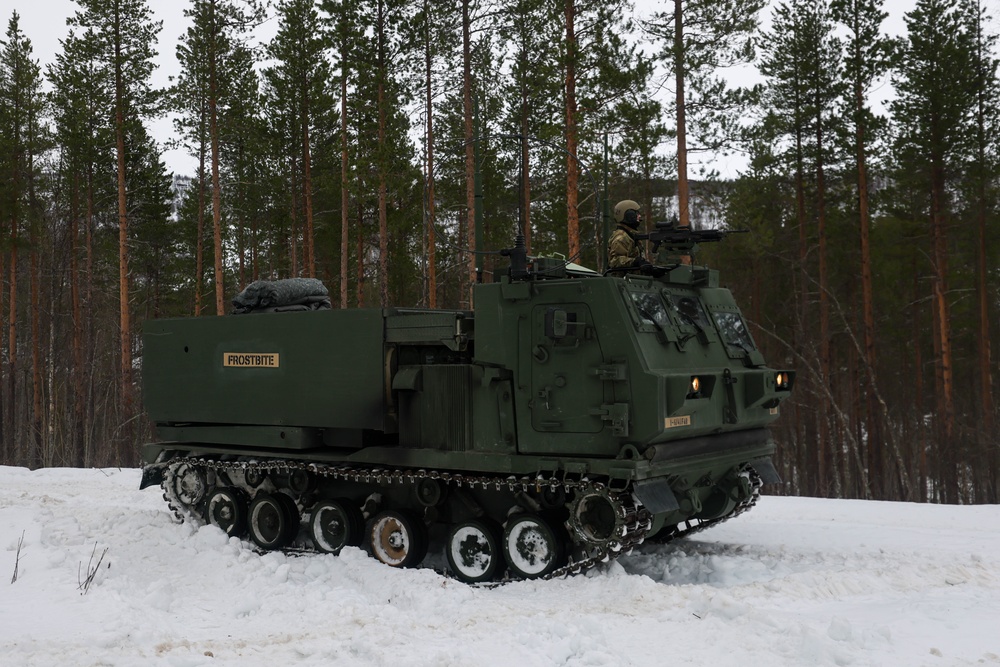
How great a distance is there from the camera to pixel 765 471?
9.77 metres

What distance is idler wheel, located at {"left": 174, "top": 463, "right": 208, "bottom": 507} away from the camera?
430 inches

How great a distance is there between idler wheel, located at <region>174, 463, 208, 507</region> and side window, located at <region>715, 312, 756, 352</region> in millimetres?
6413

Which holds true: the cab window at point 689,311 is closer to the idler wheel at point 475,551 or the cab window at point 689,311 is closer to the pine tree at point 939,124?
the idler wheel at point 475,551

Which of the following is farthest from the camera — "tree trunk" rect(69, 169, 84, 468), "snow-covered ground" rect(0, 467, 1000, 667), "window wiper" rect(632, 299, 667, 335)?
"tree trunk" rect(69, 169, 84, 468)

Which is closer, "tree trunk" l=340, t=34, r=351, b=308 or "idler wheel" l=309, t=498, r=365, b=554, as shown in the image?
"idler wheel" l=309, t=498, r=365, b=554

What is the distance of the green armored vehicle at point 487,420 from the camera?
806 centimetres

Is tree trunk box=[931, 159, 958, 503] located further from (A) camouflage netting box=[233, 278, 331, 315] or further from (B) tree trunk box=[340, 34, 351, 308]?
(A) camouflage netting box=[233, 278, 331, 315]

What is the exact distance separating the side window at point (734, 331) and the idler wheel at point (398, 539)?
3.84m

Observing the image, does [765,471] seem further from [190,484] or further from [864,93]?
[864,93]

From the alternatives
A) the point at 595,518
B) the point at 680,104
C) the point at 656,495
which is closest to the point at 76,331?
the point at 680,104

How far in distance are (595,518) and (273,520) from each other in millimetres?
4074

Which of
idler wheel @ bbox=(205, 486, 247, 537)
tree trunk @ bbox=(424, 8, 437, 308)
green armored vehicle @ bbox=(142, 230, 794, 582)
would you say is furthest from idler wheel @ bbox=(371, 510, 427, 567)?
tree trunk @ bbox=(424, 8, 437, 308)

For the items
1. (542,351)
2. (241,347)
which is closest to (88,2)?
(241,347)

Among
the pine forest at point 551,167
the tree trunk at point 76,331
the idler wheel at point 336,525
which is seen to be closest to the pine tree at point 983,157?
the pine forest at point 551,167
